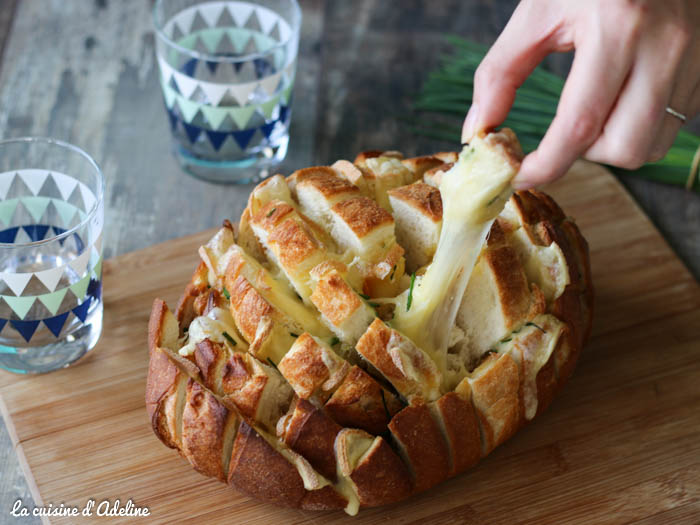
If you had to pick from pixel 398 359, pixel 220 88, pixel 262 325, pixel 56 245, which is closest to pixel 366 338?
pixel 398 359

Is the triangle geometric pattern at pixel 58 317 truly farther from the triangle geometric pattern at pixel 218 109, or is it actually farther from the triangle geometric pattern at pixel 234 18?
the triangle geometric pattern at pixel 234 18

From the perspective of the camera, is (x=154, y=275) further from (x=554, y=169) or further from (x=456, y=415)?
(x=554, y=169)

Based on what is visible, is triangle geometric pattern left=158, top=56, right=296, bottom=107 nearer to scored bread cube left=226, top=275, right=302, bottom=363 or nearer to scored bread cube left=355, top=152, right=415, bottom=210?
scored bread cube left=355, top=152, right=415, bottom=210

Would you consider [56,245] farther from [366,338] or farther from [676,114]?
[676,114]

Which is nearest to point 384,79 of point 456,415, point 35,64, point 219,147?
point 219,147

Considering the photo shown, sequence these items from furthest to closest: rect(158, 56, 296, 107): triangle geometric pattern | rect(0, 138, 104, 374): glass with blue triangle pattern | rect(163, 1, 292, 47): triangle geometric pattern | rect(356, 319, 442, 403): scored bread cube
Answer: rect(163, 1, 292, 47): triangle geometric pattern → rect(158, 56, 296, 107): triangle geometric pattern → rect(0, 138, 104, 374): glass with blue triangle pattern → rect(356, 319, 442, 403): scored bread cube

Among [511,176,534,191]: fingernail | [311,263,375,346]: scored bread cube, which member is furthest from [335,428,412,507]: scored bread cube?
[511,176,534,191]: fingernail

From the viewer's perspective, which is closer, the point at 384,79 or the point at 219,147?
the point at 219,147
